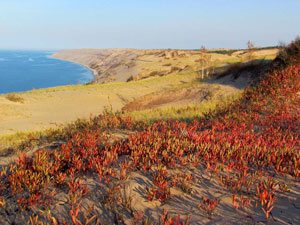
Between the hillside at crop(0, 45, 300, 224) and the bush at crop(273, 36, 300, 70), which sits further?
the bush at crop(273, 36, 300, 70)

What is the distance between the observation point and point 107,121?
7180 millimetres

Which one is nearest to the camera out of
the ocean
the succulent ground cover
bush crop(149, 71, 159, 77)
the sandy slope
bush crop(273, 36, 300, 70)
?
the succulent ground cover

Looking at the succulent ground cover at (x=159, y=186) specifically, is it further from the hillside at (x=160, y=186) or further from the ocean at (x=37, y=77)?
the ocean at (x=37, y=77)

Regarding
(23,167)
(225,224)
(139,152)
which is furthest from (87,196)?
(225,224)

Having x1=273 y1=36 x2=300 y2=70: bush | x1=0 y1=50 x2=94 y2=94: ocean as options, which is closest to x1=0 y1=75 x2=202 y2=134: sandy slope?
x1=273 y1=36 x2=300 y2=70: bush

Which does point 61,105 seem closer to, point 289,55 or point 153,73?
point 289,55

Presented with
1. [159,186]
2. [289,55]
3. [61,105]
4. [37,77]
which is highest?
[289,55]

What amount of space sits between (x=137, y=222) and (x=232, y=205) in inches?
49.4

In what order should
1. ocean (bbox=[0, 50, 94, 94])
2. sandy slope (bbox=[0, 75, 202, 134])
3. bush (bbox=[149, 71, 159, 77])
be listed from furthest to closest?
1. ocean (bbox=[0, 50, 94, 94])
2. bush (bbox=[149, 71, 159, 77])
3. sandy slope (bbox=[0, 75, 202, 134])

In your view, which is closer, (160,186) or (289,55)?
(160,186)

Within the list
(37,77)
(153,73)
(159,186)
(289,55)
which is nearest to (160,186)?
(159,186)

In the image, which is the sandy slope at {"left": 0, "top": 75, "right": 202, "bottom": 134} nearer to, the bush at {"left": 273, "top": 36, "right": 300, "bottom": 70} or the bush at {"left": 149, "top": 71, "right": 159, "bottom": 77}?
the bush at {"left": 273, "top": 36, "right": 300, "bottom": 70}

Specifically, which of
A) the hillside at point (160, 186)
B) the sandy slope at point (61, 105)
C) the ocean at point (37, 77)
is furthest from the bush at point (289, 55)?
the ocean at point (37, 77)

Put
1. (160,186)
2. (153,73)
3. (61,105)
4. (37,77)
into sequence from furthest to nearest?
(37,77) → (153,73) → (61,105) → (160,186)
